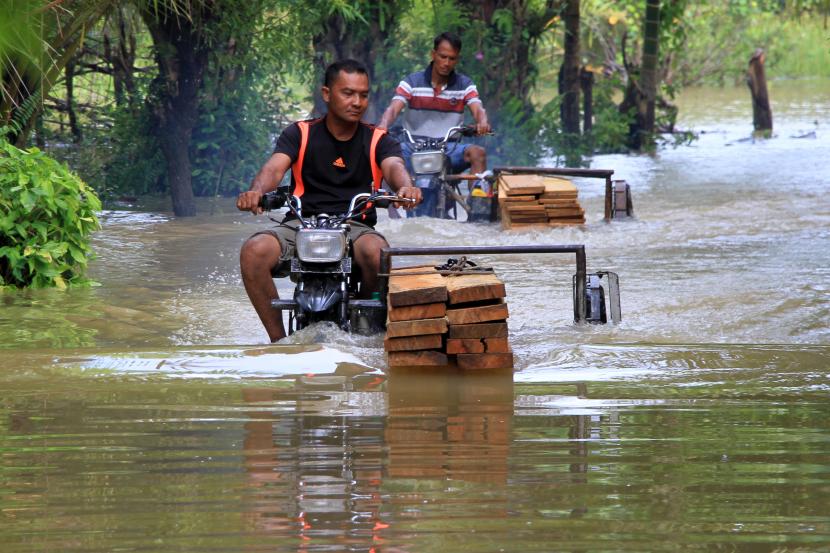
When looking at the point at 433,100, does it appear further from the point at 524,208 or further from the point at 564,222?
the point at 564,222

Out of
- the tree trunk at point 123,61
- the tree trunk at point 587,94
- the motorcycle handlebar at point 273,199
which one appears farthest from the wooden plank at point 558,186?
the tree trunk at point 587,94

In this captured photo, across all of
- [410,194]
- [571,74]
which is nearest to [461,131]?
[410,194]

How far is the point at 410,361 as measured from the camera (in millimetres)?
6184

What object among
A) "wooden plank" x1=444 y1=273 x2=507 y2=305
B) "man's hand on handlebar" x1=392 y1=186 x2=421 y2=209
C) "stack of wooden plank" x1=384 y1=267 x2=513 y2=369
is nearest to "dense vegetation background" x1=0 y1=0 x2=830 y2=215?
"man's hand on handlebar" x1=392 y1=186 x2=421 y2=209

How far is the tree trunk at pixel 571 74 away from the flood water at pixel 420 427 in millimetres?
9423

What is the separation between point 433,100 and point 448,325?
6.89m

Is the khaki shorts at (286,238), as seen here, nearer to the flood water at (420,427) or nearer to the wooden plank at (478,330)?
the flood water at (420,427)

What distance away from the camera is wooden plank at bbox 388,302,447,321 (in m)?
6.12

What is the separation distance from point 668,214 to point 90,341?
8.32m

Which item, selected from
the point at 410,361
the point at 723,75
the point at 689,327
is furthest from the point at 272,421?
the point at 723,75

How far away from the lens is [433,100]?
41.9ft

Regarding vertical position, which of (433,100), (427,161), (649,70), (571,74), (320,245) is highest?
(649,70)

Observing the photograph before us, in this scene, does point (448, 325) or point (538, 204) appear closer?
point (448, 325)

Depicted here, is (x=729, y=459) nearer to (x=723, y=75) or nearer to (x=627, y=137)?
(x=627, y=137)
